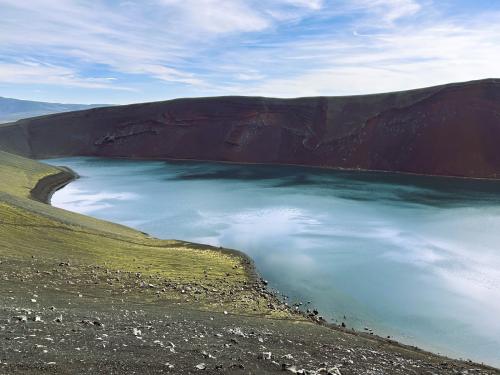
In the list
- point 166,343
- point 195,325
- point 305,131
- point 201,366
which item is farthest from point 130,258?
point 305,131

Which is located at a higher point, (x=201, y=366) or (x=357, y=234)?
(x=201, y=366)

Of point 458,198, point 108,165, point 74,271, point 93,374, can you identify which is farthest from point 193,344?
point 108,165

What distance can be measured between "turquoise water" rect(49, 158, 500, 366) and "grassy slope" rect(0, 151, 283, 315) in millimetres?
3361

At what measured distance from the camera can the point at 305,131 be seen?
109625 millimetres

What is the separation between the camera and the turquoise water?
960 inches

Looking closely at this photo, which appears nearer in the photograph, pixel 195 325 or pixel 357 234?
pixel 195 325

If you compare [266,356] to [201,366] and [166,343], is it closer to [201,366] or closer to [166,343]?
[201,366]

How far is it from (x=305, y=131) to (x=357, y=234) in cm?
6936

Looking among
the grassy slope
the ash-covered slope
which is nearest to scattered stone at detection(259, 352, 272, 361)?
the grassy slope

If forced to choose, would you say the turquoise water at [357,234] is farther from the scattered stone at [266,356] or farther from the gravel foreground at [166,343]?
the scattered stone at [266,356]

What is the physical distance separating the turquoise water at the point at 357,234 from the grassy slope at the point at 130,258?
3.36 meters

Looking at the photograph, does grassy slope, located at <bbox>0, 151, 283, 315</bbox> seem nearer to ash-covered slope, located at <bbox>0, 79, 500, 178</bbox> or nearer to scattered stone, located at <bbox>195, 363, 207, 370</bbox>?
scattered stone, located at <bbox>195, 363, 207, 370</bbox>

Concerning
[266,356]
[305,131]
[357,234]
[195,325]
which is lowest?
[357,234]

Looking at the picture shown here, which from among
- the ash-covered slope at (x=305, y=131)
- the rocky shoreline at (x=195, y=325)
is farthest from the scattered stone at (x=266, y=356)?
the ash-covered slope at (x=305, y=131)
